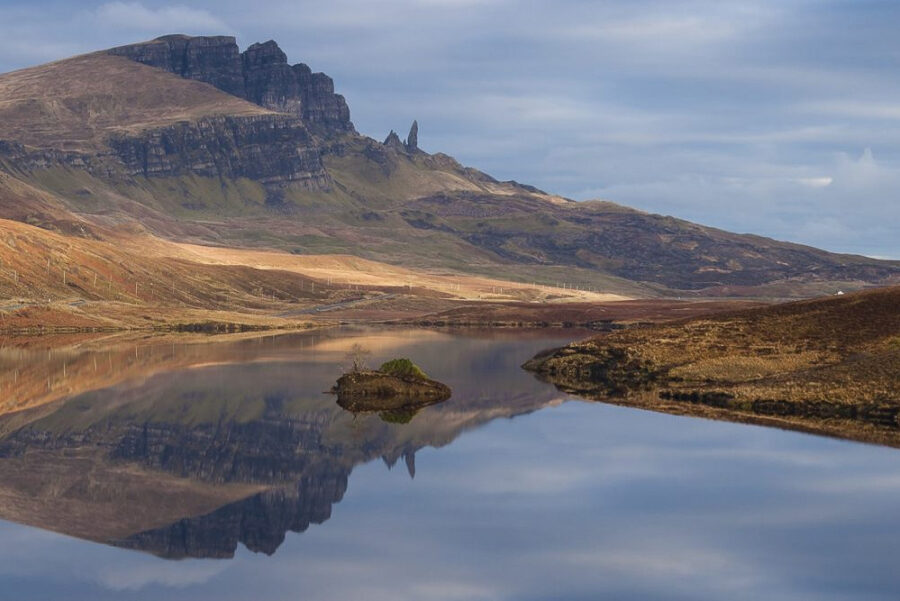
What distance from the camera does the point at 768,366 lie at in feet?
279

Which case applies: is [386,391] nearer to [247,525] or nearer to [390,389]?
[390,389]

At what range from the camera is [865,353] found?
82.0m

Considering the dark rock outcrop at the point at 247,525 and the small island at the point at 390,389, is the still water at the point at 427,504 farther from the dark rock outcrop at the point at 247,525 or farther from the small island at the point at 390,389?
the small island at the point at 390,389

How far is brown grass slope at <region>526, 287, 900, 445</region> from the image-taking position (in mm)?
70688

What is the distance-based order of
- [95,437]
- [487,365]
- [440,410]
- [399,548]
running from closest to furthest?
[399,548]
[95,437]
[440,410]
[487,365]

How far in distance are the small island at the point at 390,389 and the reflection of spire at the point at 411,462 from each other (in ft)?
69.6

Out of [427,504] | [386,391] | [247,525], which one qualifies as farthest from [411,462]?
[386,391]

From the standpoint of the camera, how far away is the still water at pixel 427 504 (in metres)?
34.7

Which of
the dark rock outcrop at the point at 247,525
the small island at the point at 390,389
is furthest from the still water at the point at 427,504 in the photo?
the small island at the point at 390,389

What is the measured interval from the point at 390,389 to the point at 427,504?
38954 mm

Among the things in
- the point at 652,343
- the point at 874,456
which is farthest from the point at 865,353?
the point at 874,456

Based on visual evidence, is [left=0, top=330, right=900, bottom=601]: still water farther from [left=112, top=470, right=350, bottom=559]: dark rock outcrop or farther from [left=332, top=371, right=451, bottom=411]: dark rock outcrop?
[left=332, top=371, right=451, bottom=411]: dark rock outcrop

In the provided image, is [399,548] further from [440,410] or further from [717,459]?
[440,410]

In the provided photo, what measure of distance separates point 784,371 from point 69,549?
5861 centimetres
